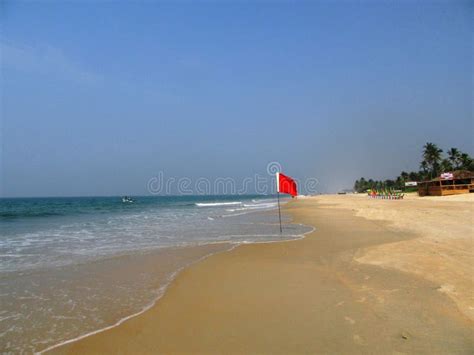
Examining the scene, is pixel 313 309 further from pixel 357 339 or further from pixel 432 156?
pixel 432 156

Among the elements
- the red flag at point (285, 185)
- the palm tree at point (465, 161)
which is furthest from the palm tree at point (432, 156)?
the red flag at point (285, 185)

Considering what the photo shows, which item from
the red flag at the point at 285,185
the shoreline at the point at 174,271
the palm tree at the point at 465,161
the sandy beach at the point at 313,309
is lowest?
the shoreline at the point at 174,271

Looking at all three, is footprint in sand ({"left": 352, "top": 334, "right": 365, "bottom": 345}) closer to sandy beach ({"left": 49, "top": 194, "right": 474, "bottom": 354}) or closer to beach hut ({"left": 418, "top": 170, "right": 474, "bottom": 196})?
sandy beach ({"left": 49, "top": 194, "right": 474, "bottom": 354})

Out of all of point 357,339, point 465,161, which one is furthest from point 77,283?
point 465,161

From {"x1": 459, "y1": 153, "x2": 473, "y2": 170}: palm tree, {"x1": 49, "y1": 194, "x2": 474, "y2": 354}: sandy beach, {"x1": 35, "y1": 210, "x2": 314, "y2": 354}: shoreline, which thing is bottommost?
{"x1": 35, "y1": 210, "x2": 314, "y2": 354}: shoreline

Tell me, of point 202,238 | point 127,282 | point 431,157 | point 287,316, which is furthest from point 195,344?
point 431,157

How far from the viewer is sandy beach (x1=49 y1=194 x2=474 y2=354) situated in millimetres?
3717

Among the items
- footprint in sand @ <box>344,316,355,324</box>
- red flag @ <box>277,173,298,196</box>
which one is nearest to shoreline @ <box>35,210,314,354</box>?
Answer: red flag @ <box>277,173,298,196</box>

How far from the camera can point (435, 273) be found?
637cm

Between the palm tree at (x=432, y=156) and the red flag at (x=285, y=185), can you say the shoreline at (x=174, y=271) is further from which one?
the palm tree at (x=432, y=156)

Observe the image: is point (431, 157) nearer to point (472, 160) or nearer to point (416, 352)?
point (472, 160)

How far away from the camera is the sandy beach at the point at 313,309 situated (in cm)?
372

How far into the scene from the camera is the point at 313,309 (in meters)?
4.77

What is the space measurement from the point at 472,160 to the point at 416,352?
89244 millimetres
